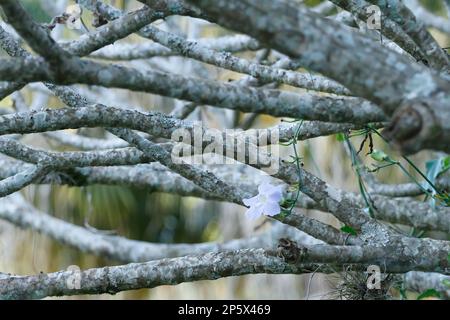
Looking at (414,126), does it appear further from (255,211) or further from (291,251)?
(255,211)

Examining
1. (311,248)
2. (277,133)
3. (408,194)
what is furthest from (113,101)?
(311,248)

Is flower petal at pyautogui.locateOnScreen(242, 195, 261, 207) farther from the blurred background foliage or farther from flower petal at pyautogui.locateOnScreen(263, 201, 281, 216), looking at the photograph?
the blurred background foliage

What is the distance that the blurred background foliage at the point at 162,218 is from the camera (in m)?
4.93

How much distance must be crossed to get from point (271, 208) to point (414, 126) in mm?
639

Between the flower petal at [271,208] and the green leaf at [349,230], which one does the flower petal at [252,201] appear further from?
the green leaf at [349,230]

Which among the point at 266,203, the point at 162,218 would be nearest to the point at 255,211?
the point at 266,203

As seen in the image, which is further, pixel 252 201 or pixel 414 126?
pixel 252 201

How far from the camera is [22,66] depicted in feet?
3.20

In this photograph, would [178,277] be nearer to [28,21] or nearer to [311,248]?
[311,248]

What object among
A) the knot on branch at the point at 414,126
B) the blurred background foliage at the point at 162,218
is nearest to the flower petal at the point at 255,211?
the knot on branch at the point at 414,126

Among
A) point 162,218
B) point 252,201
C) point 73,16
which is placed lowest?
point 252,201

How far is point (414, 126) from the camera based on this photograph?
0.89 m

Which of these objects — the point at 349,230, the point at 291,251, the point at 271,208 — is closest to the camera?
the point at 291,251
